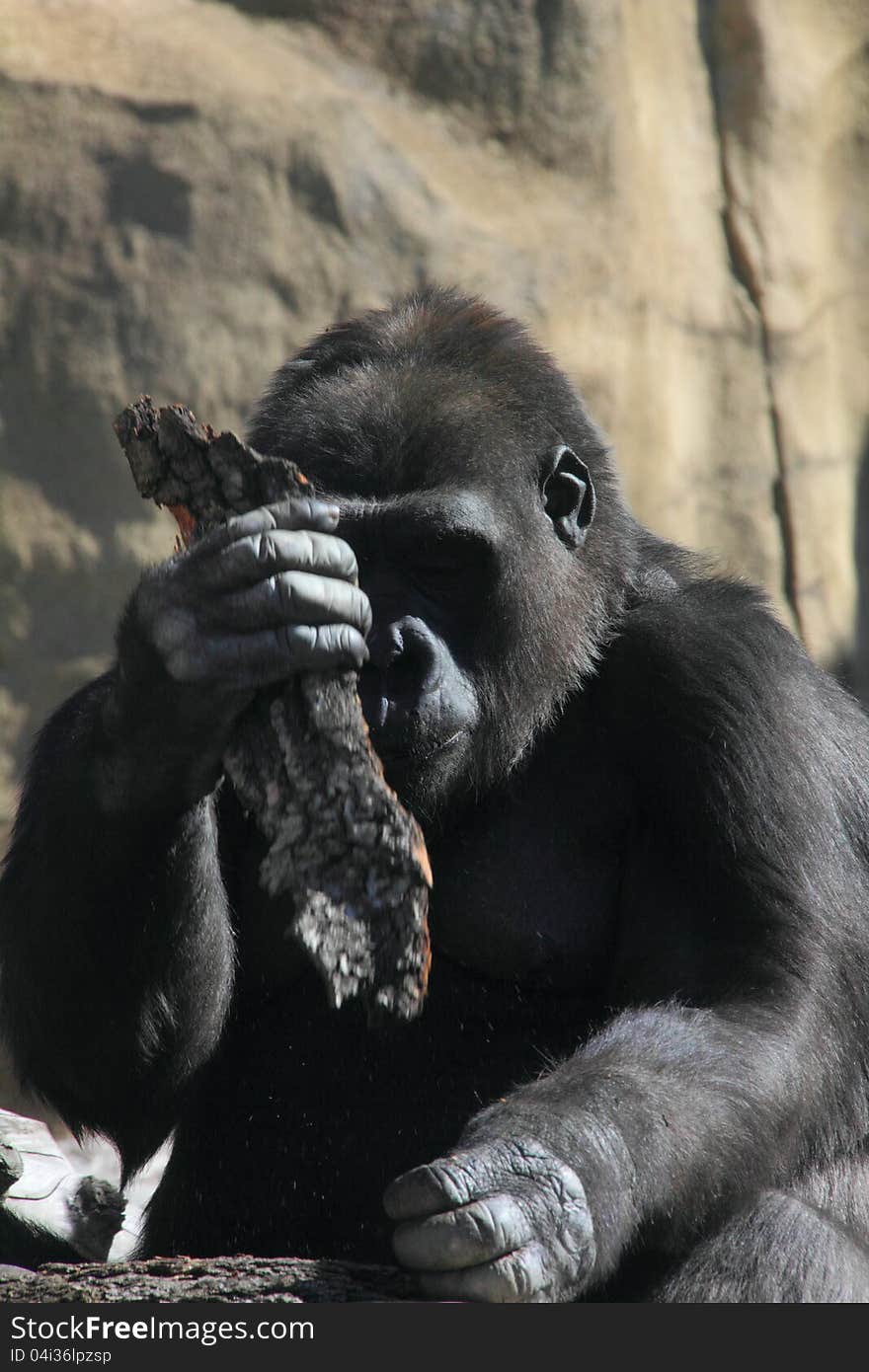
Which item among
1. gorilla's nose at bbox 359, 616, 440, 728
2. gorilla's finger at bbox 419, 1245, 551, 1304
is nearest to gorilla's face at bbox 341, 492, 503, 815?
gorilla's nose at bbox 359, 616, 440, 728

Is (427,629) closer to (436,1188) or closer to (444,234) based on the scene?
(436,1188)

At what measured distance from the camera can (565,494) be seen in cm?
337

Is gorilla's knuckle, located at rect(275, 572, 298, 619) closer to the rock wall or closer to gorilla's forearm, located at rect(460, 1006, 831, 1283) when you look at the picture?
gorilla's forearm, located at rect(460, 1006, 831, 1283)

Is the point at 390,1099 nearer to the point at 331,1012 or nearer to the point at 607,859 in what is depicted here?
the point at 331,1012

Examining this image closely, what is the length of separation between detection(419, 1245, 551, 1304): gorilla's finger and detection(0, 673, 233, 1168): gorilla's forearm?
78 cm

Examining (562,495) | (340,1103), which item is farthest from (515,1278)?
(562,495)

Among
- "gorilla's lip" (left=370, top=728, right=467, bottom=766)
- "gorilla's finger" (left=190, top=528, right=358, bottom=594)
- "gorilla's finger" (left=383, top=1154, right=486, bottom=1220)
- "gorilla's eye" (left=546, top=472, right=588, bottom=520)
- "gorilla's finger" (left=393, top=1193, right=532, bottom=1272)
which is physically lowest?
"gorilla's finger" (left=393, top=1193, right=532, bottom=1272)

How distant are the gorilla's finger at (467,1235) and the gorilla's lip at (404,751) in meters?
0.80

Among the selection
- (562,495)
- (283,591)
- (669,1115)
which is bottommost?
(669,1115)

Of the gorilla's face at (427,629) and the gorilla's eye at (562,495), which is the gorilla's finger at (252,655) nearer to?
the gorilla's face at (427,629)

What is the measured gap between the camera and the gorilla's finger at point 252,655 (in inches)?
99.8

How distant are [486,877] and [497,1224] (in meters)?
0.97

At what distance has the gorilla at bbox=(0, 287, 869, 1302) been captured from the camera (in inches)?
101

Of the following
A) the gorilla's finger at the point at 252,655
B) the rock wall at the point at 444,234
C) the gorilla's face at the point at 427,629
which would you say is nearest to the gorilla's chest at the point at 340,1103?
the gorilla's face at the point at 427,629
